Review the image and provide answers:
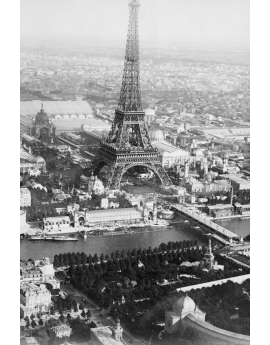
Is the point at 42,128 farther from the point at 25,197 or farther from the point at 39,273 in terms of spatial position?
the point at 39,273

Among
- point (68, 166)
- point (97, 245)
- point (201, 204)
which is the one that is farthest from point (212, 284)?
point (68, 166)

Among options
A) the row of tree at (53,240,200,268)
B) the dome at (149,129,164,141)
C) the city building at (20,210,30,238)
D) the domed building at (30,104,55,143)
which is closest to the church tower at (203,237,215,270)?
the row of tree at (53,240,200,268)

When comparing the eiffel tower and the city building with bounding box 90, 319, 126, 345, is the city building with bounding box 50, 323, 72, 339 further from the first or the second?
the eiffel tower

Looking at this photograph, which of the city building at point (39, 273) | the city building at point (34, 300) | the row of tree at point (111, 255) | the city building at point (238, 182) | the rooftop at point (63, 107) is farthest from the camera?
the city building at point (238, 182)

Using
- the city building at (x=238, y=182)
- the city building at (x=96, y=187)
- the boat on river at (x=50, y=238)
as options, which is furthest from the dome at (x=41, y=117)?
the city building at (x=238, y=182)

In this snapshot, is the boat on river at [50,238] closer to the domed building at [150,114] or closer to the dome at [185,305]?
the dome at [185,305]
